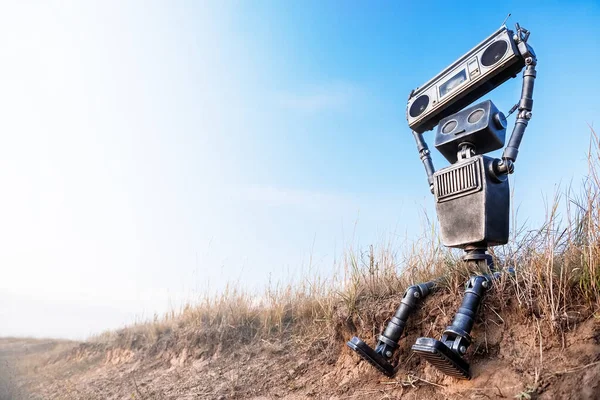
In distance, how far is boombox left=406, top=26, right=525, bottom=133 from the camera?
329cm

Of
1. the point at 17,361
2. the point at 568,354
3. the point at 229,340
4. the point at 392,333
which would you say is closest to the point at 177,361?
the point at 229,340

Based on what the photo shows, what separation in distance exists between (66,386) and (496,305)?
22.3ft

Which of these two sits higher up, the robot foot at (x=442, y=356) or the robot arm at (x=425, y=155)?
the robot arm at (x=425, y=155)

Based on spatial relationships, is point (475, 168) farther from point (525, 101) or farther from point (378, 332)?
point (378, 332)

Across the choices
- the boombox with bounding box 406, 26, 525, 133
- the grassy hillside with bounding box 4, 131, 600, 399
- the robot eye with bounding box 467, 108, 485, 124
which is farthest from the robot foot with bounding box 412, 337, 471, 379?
the boombox with bounding box 406, 26, 525, 133

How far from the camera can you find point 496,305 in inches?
110

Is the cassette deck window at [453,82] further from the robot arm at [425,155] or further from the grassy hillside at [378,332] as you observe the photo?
the grassy hillside at [378,332]

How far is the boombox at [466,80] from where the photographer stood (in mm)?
3285

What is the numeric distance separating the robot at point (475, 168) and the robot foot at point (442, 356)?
1.02 feet

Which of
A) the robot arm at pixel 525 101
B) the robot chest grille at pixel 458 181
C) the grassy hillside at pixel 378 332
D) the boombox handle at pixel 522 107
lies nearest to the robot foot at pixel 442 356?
the grassy hillside at pixel 378 332

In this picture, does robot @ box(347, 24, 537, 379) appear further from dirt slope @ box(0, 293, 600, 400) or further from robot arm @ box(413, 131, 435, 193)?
dirt slope @ box(0, 293, 600, 400)

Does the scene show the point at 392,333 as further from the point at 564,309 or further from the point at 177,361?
the point at 177,361

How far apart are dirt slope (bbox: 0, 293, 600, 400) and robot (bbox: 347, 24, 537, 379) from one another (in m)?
0.18

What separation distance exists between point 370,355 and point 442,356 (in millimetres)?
563
